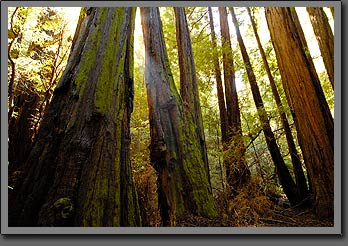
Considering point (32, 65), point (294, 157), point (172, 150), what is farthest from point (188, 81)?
point (294, 157)

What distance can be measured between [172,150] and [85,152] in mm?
955

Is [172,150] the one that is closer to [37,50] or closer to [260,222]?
[260,222]

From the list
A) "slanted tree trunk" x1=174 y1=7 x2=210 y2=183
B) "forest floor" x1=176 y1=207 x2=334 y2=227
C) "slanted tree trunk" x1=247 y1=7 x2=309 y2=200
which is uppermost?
"slanted tree trunk" x1=174 y1=7 x2=210 y2=183

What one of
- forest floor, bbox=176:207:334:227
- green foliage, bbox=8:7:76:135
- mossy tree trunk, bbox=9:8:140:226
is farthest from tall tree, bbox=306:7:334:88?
green foliage, bbox=8:7:76:135

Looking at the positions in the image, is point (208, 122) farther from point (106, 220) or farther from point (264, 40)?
point (106, 220)

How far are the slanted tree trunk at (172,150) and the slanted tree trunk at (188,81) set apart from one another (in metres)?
0.19

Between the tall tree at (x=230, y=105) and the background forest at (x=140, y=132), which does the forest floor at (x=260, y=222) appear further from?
the tall tree at (x=230, y=105)

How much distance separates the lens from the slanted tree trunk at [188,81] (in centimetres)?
311

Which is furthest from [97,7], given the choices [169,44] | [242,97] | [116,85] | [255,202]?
[242,97]

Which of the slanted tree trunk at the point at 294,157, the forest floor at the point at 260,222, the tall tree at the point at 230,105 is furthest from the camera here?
the slanted tree trunk at the point at 294,157

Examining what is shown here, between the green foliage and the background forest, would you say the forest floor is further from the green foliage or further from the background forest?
the green foliage

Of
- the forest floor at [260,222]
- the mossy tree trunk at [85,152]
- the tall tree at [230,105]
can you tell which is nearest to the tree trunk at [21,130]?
the mossy tree trunk at [85,152]

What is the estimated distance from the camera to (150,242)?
6.21ft

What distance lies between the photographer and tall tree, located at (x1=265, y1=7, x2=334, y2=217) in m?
2.45
